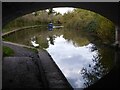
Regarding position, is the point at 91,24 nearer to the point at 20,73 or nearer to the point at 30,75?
the point at 20,73

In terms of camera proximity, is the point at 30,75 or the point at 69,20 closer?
the point at 30,75

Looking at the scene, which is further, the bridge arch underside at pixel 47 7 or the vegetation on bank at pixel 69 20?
the vegetation on bank at pixel 69 20

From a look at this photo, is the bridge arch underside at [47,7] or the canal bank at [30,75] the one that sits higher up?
the bridge arch underside at [47,7]

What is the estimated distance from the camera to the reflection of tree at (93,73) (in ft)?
36.3

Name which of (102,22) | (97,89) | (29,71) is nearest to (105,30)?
(102,22)

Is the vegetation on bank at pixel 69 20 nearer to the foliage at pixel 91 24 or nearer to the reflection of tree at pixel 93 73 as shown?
the foliage at pixel 91 24

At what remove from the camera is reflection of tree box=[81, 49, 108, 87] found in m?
11.1

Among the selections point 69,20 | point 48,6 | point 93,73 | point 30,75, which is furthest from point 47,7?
point 69,20

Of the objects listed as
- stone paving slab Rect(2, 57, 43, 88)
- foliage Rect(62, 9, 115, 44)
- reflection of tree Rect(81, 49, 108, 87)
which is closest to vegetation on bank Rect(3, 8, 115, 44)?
foliage Rect(62, 9, 115, 44)

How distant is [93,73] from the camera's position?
40.8ft

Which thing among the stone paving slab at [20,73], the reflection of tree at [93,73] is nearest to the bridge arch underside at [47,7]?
the stone paving slab at [20,73]

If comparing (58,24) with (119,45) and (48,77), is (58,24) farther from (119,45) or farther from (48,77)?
(48,77)

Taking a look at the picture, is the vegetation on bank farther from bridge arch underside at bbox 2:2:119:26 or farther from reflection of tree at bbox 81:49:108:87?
reflection of tree at bbox 81:49:108:87

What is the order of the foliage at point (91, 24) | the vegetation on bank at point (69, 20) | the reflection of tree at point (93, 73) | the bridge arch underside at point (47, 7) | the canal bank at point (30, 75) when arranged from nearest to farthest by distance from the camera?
the canal bank at point (30, 75) → the reflection of tree at point (93, 73) → the bridge arch underside at point (47, 7) → the foliage at point (91, 24) → the vegetation on bank at point (69, 20)
